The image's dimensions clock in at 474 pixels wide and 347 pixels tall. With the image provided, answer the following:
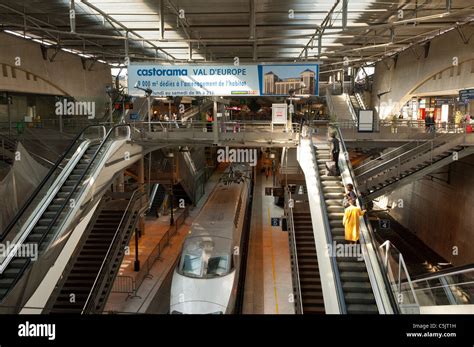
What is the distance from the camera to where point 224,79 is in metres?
13.7

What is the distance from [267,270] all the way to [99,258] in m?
6.27

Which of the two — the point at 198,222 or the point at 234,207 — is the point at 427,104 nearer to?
the point at 234,207

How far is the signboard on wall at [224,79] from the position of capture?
1365 centimetres

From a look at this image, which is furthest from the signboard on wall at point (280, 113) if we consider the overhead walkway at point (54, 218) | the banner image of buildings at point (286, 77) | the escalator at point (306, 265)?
the overhead walkway at point (54, 218)

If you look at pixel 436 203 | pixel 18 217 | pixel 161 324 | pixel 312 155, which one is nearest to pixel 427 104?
pixel 436 203

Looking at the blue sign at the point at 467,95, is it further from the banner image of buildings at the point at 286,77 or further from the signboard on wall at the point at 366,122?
the banner image of buildings at the point at 286,77

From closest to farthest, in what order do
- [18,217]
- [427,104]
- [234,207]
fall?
1. [18,217]
2. [234,207]
3. [427,104]

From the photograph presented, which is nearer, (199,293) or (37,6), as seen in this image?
(199,293)

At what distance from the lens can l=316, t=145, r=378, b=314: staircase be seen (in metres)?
6.75

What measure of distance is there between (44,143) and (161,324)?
1192 cm

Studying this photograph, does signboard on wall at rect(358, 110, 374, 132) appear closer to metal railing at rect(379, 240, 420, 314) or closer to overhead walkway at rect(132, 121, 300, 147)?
overhead walkway at rect(132, 121, 300, 147)

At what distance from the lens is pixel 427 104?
3206 centimetres

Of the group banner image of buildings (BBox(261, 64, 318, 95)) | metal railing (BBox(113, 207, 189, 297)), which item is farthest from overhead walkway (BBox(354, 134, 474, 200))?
metal railing (BBox(113, 207, 189, 297))

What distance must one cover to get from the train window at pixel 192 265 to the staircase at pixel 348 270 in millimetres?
4196
